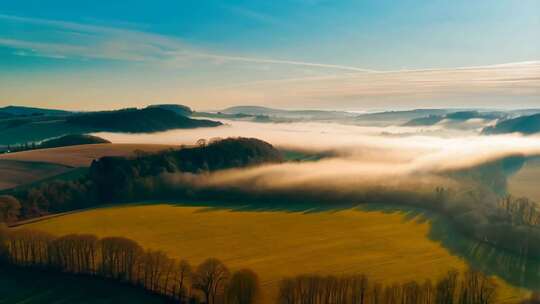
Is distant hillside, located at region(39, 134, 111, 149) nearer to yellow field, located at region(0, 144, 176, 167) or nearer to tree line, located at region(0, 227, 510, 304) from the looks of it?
yellow field, located at region(0, 144, 176, 167)

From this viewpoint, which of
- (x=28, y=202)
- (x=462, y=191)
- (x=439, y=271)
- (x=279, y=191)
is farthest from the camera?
(x=279, y=191)

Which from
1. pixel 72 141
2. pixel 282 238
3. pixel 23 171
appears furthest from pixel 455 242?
pixel 72 141

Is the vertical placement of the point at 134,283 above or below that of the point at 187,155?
below

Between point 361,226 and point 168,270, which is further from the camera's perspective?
point 361,226

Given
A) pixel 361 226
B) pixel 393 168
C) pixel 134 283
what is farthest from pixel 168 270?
pixel 393 168

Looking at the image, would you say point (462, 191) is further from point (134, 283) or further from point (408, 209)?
point (134, 283)

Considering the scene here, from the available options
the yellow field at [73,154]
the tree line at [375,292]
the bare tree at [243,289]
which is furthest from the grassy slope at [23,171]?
the tree line at [375,292]
